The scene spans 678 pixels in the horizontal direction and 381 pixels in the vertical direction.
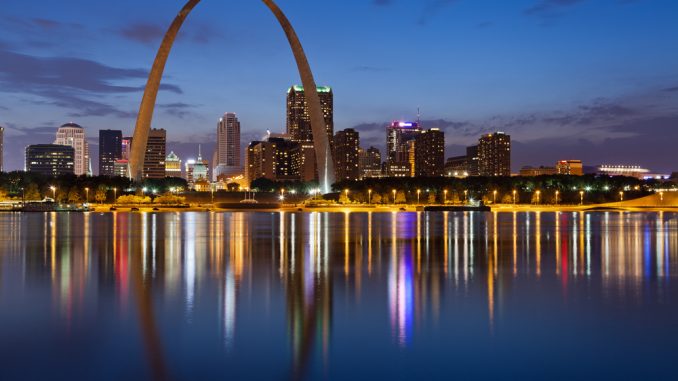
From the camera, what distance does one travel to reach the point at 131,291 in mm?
14195

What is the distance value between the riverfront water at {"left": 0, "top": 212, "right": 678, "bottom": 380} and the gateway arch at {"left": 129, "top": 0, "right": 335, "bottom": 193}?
171 ft

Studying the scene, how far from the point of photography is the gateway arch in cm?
7100

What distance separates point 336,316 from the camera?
11648 mm

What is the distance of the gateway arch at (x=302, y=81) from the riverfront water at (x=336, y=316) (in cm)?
5218

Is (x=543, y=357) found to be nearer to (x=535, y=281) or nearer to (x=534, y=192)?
(x=535, y=281)

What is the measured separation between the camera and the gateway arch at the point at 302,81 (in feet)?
233

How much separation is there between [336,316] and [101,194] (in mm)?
77428

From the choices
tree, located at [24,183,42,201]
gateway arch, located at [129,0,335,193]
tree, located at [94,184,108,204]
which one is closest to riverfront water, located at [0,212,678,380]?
gateway arch, located at [129,0,335,193]

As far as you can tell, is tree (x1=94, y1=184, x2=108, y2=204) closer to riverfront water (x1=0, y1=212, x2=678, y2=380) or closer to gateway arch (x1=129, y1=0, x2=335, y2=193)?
gateway arch (x1=129, y1=0, x2=335, y2=193)

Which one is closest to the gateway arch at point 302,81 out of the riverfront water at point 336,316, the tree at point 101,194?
the tree at point 101,194

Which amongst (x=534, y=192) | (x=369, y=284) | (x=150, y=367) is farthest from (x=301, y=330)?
(x=534, y=192)

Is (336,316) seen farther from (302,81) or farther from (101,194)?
(101,194)

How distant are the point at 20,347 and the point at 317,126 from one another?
221 feet

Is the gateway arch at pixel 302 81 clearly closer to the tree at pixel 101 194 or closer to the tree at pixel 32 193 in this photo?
the tree at pixel 101 194
